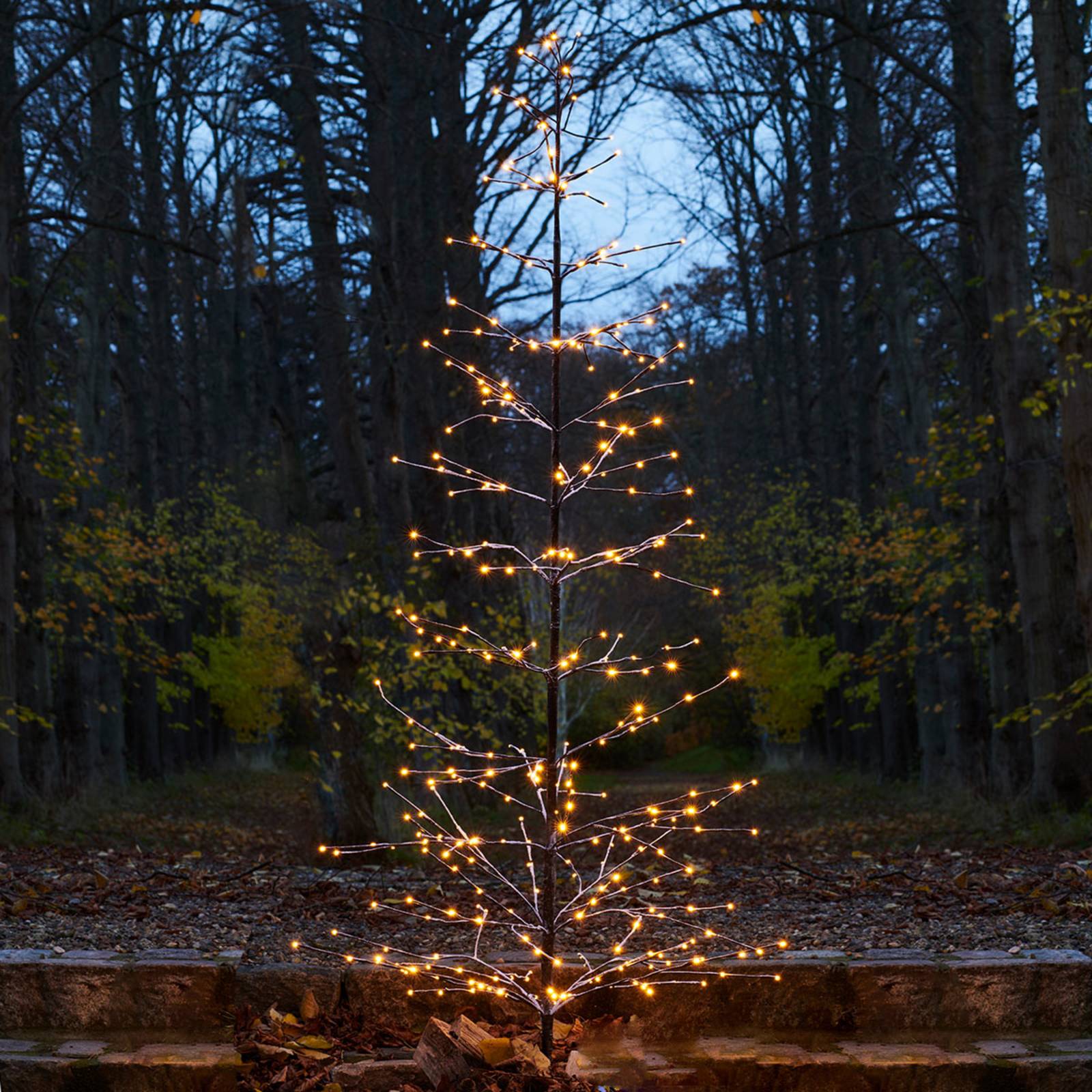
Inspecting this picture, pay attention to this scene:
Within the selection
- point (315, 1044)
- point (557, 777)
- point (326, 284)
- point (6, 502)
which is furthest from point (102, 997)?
point (326, 284)

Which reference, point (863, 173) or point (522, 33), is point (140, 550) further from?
point (863, 173)

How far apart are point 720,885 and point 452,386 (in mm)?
9904

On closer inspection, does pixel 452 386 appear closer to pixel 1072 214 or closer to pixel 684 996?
pixel 1072 214

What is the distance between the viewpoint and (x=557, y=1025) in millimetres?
4887

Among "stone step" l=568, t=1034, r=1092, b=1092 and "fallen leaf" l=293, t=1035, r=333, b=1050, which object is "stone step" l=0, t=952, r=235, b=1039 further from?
"stone step" l=568, t=1034, r=1092, b=1092

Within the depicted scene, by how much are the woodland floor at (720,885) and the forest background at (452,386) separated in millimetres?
892

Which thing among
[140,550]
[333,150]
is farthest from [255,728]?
[333,150]

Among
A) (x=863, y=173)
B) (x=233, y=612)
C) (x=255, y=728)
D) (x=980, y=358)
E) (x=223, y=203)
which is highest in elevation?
(x=223, y=203)

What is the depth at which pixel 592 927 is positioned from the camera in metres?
6.36

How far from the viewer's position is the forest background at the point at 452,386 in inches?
436

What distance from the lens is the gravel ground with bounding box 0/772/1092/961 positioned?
577cm

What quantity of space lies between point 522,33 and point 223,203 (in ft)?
19.3

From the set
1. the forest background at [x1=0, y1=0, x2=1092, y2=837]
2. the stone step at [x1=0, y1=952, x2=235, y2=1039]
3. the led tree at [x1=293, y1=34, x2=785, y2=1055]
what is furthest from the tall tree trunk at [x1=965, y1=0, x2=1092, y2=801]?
the stone step at [x1=0, y1=952, x2=235, y2=1039]

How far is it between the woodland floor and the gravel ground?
0.8 inches
